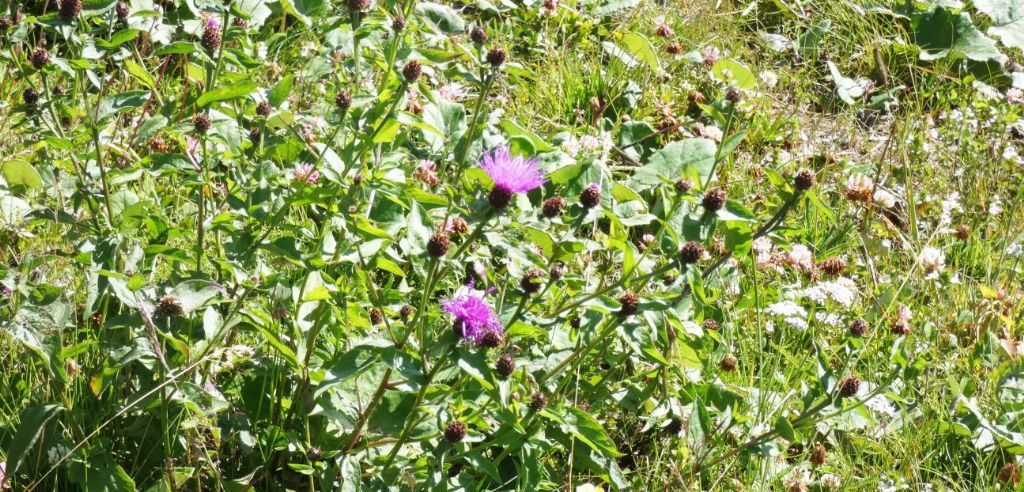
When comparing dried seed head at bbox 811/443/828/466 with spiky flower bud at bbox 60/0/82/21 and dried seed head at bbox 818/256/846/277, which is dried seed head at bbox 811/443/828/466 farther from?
spiky flower bud at bbox 60/0/82/21

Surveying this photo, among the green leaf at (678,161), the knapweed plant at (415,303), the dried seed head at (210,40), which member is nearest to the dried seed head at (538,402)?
the knapweed plant at (415,303)

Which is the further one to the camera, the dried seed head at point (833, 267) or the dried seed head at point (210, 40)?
the dried seed head at point (833, 267)

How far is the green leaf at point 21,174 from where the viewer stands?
5.18ft

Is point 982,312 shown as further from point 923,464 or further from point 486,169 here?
point 486,169

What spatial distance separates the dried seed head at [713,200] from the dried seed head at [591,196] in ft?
0.49

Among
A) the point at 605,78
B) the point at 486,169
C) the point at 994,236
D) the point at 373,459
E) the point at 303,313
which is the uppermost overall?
the point at 486,169

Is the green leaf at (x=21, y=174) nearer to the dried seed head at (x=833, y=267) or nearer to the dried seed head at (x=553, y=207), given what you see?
the dried seed head at (x=553, y=207)

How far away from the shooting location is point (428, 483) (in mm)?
1482

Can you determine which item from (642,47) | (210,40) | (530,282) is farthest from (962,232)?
(210,40)

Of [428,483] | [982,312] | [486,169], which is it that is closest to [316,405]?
[428,483]

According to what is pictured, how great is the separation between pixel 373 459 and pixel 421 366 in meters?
0.26

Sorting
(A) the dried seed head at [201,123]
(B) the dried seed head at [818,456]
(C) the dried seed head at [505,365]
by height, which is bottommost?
(B) the dried seed head at [818,456]

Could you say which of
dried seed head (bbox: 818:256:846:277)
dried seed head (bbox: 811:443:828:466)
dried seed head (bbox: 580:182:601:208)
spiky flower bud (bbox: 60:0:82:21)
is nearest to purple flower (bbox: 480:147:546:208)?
dried seed head (bbox: 580:182:601:208)

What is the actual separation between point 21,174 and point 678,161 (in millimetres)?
1022
